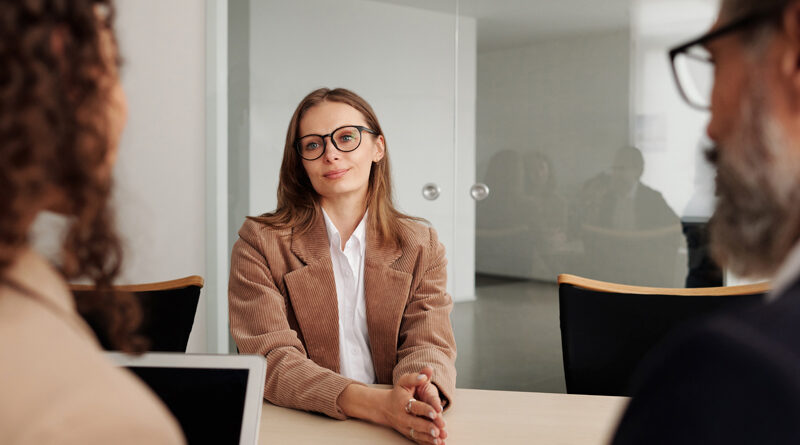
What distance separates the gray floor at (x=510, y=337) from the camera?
131 inches

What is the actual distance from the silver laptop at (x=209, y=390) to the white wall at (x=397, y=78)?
2320mm

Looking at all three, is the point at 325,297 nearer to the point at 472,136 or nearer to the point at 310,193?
the point at 310,193

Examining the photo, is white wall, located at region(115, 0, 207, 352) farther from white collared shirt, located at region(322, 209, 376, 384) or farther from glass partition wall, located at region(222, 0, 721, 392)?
white collared shirt, located at region(322, 209, 376, 384)

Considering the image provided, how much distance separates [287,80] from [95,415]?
3.16 metres

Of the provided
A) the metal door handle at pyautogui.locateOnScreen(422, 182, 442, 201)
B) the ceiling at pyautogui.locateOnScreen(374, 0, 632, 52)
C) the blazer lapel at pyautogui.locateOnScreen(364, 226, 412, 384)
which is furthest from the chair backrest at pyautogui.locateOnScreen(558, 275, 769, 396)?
the ceiling at pyautogui.locateOnScreen(374, 0, 632, 52)

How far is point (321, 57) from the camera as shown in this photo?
3449mm

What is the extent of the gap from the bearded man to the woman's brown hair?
4.42 feet

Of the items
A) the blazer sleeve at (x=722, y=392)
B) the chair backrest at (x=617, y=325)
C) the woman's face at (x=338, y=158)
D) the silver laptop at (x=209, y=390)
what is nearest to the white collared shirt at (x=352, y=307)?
the woman's face at (x=338, y=158)

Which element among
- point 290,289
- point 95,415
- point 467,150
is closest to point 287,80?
point 467,150

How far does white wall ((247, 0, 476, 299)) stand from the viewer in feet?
11.1

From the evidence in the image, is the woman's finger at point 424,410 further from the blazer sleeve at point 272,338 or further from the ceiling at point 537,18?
the ceiling at point 537,18

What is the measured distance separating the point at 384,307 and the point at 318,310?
0.62ft

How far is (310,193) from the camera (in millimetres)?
2104

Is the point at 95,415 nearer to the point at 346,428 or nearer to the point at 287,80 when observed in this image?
the point at 346,428
